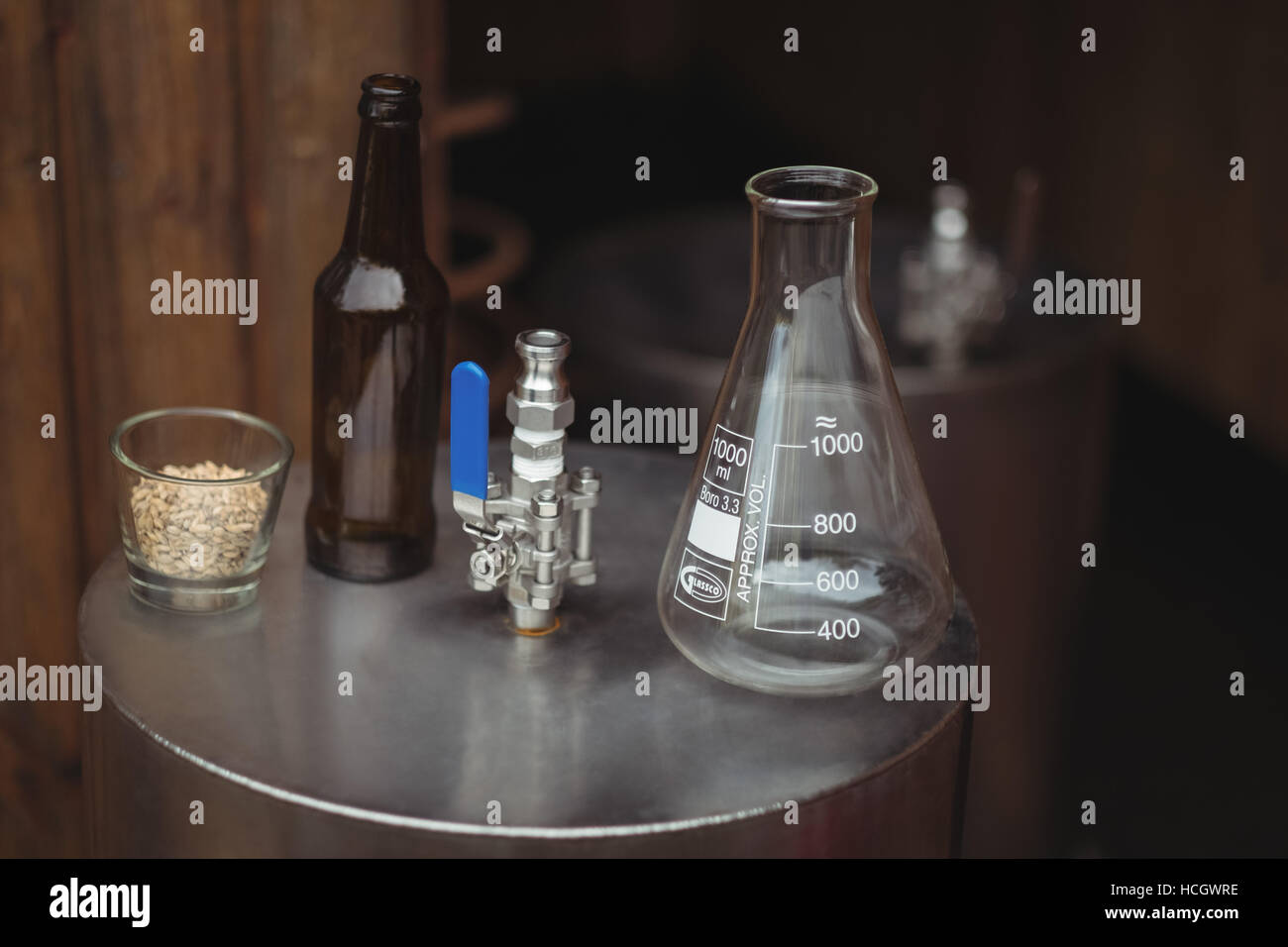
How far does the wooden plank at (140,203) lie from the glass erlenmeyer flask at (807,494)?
2.54 ft

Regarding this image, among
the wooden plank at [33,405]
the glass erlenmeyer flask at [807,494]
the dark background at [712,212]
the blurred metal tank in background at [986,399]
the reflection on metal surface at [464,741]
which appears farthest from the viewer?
the blurred metal tank in background at [986,399]

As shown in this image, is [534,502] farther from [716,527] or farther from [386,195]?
[386,195]

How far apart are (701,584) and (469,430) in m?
0.19

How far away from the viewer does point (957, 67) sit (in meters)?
4.21

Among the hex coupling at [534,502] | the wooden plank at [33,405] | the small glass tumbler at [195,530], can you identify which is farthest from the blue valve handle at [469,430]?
the wooden plank at [33,405]

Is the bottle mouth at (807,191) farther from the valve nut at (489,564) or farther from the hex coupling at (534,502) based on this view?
the valve nut at (489,564)

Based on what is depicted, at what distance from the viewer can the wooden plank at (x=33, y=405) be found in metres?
1.48

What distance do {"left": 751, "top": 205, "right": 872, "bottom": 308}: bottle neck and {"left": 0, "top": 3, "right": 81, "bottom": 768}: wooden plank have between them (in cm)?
79

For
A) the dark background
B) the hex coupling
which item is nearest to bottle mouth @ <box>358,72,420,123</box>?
the hex coupling

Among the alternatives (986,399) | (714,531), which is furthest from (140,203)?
(986,399)
